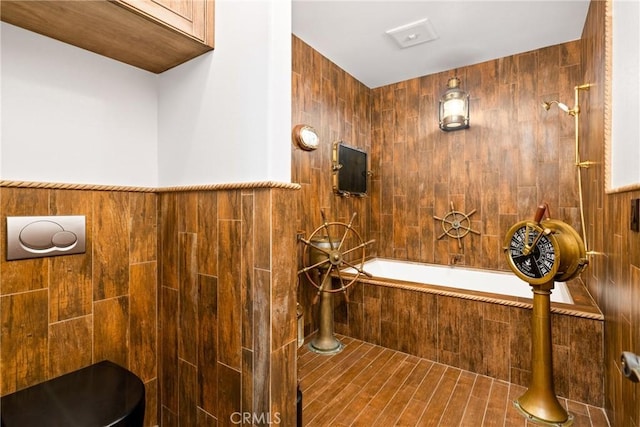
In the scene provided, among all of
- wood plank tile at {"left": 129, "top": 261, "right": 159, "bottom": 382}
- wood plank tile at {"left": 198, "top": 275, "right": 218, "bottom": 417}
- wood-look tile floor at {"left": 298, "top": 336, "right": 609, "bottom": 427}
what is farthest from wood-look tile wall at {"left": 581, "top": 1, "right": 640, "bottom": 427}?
wood plank tile at {"left": 129, "top": 261, "right": 159, "bottom": 382}

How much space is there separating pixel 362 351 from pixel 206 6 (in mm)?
2507

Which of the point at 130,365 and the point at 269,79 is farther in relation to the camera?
the point at 130,365

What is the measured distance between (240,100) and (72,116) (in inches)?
30.8

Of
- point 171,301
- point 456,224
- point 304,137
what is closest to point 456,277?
point 456,224

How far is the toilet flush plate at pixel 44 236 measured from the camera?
3.92 feet

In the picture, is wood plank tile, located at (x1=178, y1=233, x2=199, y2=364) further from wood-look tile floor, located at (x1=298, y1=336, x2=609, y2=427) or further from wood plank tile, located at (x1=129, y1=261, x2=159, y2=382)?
wood-look tile floor, located at (x1=298, y1=336, x2=609, y2=427)

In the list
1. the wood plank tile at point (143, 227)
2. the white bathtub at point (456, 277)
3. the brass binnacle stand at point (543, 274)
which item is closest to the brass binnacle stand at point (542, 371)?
the brass binnacle stand at point (543, 274)

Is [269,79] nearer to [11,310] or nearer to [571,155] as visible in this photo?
[11,310]

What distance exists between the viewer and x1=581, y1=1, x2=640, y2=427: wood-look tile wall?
119cm

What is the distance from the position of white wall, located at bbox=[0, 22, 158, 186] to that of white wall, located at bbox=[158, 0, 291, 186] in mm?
248

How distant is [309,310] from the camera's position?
2752 mm

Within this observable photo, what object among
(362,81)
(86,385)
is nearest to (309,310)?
(86,385)

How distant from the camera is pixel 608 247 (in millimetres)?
1632

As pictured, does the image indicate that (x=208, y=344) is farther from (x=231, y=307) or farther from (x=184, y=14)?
(x=184, y=14)
